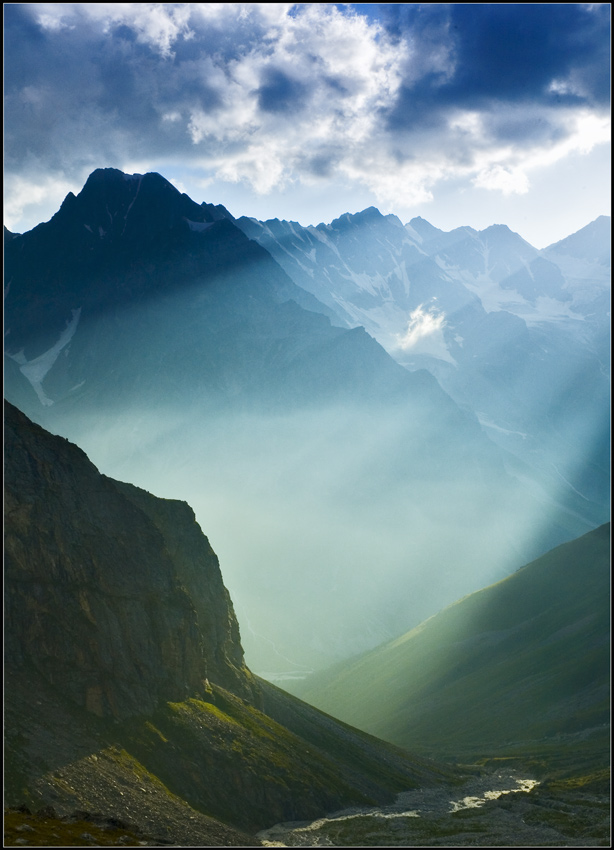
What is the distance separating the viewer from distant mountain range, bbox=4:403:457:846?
246 feet

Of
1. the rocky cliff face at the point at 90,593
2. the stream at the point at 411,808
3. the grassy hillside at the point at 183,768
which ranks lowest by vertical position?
the stream at the point at 411,808

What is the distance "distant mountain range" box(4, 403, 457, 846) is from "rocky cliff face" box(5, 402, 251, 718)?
0.18 metres

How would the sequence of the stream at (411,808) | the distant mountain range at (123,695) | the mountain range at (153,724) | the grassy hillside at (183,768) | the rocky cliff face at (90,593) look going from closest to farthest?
the grassy hillside at (183,768) < the mountain range at (153,724) < the distant mountain range at (123,695) < the stream at (411,808) < the rocky cliff face at (90,593)

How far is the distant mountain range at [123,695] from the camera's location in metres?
74.9

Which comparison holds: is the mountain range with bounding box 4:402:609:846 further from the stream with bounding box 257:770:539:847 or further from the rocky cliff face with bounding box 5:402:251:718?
the stream with bounding box 257:770:539:847

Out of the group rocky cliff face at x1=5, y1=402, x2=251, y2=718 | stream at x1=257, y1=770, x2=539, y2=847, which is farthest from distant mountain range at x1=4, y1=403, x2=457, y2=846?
stream at x1=257, y1=770, x2=539, y2=847

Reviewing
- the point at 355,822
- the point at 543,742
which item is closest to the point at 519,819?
the point at 355,822

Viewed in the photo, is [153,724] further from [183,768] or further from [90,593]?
[90,593]

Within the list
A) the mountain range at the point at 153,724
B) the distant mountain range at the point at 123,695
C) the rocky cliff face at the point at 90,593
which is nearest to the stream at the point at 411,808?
the mountain range at the point at 153,724

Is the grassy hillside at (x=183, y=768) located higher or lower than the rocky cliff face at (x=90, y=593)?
lower

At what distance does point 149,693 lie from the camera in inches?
3757

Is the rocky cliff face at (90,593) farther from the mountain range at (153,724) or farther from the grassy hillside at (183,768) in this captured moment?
the grassy hillside at (183,768)

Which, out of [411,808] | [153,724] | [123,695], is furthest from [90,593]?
[411,808]

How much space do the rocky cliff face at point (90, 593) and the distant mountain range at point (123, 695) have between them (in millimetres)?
180
